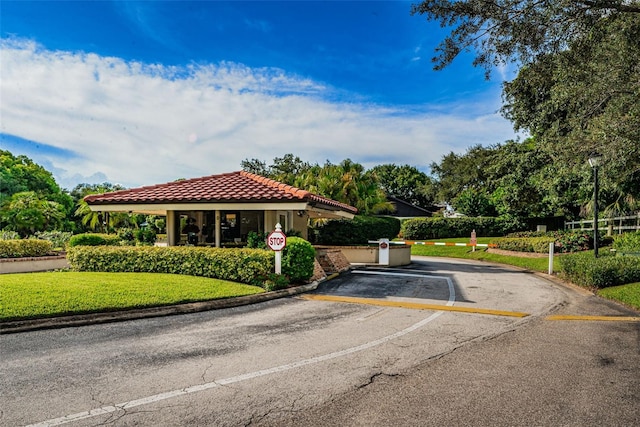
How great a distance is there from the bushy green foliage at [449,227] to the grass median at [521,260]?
5.41 feet

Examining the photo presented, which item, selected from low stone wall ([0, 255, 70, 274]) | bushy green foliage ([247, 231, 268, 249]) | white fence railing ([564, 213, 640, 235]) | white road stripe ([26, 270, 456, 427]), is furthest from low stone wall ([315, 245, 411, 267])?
white fence railing ([564, 213, 640, 235])

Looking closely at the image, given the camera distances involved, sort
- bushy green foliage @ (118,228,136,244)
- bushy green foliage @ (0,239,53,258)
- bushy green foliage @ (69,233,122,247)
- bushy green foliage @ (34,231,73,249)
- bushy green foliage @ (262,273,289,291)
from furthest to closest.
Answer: bushy green foliage @ (34,231,73,249) < bushy green foliage @ (0,239,53,258) < bushy green foliage @ (118,228,136,244) < bushy green foliage @ (69,233,122,247) < bushy green foliage @ (262,273,289,291)

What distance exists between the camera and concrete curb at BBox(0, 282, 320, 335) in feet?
24.0

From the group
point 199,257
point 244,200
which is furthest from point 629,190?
point 199,257

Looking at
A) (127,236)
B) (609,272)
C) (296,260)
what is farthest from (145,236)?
(609,272)

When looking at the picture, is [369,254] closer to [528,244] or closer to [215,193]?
[215,193]

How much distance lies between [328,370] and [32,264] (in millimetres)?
15371

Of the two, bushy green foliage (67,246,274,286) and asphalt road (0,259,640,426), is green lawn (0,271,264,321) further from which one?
asphalt road (0,259,640,426)

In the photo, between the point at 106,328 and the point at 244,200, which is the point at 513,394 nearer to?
the point at 106,328

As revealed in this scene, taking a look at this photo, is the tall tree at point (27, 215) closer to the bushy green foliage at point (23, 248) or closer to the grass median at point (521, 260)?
the bushy green foliage at point (23, 248)

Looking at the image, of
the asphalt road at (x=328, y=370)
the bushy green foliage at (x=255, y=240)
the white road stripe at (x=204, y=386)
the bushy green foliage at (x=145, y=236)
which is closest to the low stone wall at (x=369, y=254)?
the bushy green foliage at (x=255, y=240)

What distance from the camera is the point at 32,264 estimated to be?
16016mm

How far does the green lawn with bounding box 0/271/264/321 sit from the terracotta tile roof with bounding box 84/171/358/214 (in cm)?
354

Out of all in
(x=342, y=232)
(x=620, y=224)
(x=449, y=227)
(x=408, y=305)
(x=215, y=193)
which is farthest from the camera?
(x=449, y=227)
